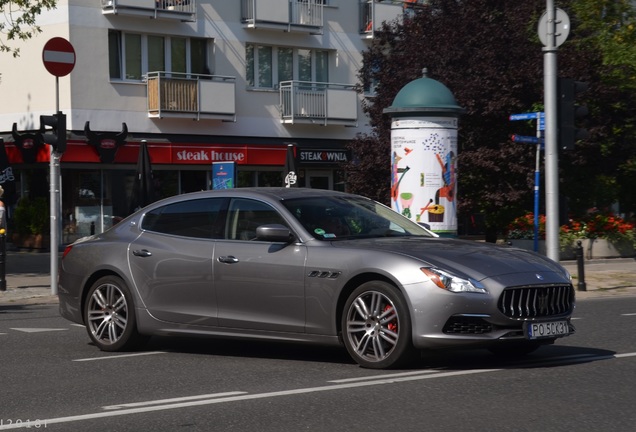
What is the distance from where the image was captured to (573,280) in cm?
2241

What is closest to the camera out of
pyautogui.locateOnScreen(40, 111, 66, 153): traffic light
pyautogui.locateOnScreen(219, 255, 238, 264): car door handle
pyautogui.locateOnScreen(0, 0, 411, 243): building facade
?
pyautogui.locateOnScreen(219, 255, 238, 264): car door handle

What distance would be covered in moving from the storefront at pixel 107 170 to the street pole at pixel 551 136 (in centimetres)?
1831

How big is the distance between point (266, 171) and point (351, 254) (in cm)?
3269

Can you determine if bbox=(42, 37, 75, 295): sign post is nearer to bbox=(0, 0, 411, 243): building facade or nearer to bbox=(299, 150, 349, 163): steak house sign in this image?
bbox=(0, 0, 411, 243): building facade

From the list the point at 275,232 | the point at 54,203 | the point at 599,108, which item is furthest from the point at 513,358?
the point at 599,108

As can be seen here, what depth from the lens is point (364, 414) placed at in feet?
25.3

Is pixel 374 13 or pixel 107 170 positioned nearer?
pixel 107 170

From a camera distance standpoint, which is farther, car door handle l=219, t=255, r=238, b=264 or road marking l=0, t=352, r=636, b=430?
car door handle l=219, t=255, r=238, b=264

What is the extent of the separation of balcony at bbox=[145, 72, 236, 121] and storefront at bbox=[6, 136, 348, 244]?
96cm

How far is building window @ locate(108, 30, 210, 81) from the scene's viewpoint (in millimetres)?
38406

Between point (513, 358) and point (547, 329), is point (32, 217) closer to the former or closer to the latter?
point (513, 358)

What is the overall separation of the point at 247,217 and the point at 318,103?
32.7 metres

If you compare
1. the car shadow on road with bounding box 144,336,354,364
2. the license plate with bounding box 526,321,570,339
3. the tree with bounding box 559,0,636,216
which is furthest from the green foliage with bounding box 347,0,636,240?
the license plate with bounding box 526,321,570,339

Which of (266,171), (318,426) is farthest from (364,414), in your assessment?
(266,171)
